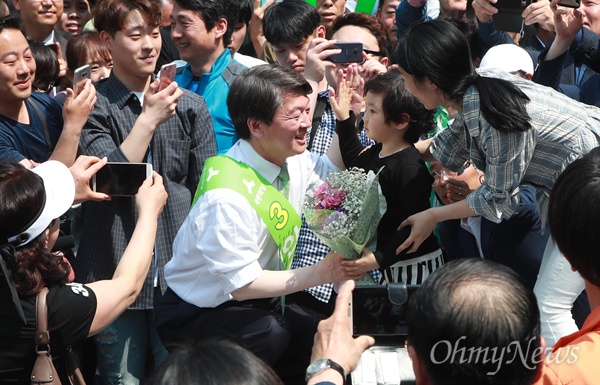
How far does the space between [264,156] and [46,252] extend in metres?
1.29

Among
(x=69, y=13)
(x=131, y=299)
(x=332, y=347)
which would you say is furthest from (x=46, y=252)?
(x=69, y=13)

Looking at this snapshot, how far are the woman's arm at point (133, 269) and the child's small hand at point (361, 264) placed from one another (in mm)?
886

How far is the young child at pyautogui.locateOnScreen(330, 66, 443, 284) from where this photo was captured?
4066 millimetres

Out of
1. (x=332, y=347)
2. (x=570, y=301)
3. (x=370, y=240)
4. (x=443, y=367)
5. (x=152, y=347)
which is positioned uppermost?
(x=443, y=367)

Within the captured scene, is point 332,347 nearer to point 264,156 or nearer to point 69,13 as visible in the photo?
point 264,156

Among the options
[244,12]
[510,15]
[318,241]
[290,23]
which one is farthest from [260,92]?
[510,15]

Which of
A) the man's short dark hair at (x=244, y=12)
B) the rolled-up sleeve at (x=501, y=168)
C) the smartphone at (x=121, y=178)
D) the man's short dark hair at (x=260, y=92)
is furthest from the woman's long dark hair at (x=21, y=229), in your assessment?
the man's short dark hair at (x=244, y=12)

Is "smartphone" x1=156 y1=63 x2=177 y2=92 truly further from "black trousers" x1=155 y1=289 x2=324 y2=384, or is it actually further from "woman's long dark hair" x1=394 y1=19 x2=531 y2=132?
"woman's long dark hair" x1=394 y1=19 x2=531 y2=132

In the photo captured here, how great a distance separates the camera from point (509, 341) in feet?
6.39

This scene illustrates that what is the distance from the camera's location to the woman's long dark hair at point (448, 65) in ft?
11.6

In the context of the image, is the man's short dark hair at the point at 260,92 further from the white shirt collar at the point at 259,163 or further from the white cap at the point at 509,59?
the white cap at the point at 509,59

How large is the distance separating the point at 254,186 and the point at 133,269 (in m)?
0.74

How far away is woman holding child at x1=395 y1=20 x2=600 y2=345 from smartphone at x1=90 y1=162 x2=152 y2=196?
132cm

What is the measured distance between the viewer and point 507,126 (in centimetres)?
347
